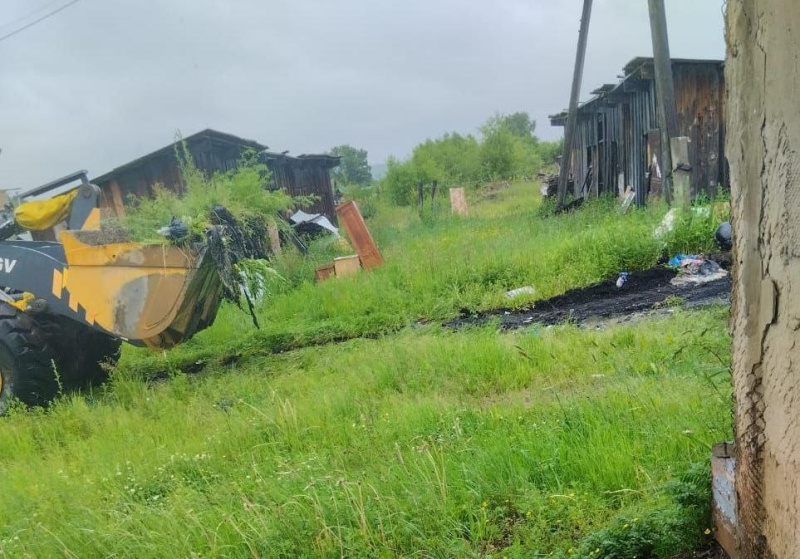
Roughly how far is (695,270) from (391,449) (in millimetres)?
6092

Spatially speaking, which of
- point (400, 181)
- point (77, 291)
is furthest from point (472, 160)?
point (77, 291)

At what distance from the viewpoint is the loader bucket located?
16.9ft

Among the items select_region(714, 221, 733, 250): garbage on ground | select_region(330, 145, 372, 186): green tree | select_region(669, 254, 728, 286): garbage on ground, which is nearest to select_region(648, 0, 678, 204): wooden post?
select_region(714, 221, 733, 250): garbage on ground

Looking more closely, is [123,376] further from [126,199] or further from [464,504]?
[126,199]

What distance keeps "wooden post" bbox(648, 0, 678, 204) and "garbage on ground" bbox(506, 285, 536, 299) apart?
12.1ft

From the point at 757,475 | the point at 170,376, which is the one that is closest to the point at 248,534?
the point at 757,475

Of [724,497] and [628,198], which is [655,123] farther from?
[724,497]

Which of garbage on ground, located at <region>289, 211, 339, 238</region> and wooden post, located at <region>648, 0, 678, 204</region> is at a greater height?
wooden post, located at <region>648, 0, 678, 204</region>

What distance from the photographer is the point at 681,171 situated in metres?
9.16

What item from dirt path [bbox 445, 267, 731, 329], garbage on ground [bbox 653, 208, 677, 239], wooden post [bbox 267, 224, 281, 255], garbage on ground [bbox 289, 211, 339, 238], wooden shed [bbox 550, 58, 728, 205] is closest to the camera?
dirt path [bbox 445, 267, 731, 329]

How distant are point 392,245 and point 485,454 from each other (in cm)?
1134

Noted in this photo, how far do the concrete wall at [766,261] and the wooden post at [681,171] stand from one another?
8.26 meters

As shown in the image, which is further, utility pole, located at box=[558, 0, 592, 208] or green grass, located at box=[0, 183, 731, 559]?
utility pole, located at box=[558, 0, 592, 208]

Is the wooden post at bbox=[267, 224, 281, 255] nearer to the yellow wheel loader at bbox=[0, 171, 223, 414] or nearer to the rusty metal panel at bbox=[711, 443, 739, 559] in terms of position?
the yellow wheel loader at bbox=[0, 171, 223, 414]
